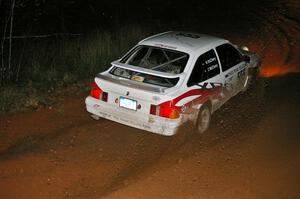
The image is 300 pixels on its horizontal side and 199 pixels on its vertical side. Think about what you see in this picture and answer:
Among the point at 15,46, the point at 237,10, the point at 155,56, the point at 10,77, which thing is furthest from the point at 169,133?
the point at 237,10

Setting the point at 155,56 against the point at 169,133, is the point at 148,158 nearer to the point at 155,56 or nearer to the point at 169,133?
the point at 169,133

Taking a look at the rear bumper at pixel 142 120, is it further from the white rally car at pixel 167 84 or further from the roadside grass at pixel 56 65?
the roadside grass at pixel 56 65

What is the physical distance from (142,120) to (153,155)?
56cm

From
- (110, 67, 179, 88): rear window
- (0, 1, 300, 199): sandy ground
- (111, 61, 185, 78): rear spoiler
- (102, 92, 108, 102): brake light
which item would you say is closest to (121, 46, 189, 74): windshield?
(110, 67, 179, 88): rear window

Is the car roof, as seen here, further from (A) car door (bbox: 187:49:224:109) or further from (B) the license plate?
(B) the license plate

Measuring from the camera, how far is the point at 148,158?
7.07 metres

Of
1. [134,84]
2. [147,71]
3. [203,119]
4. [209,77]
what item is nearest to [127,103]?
[134,84]

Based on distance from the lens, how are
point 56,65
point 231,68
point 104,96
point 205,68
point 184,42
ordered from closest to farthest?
1. point 104,96
2. point 205,68
3. point 184,42
4. point 231,68
5. point 56,65

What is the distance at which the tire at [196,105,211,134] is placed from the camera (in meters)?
7.76

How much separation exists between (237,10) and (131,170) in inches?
609

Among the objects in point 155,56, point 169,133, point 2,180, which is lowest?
point 2,180

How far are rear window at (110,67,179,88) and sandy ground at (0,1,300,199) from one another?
29.7 inches

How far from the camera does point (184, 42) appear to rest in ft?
26.5

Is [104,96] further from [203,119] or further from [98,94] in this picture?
[203,119]
